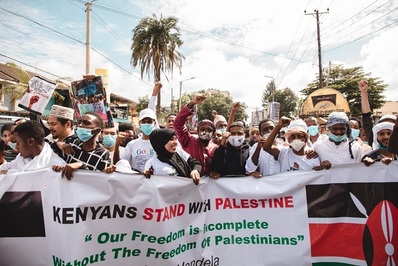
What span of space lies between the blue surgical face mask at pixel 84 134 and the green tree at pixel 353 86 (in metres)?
27.3

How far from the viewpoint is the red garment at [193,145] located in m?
3.77

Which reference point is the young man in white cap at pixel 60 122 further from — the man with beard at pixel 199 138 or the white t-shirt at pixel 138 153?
the man with beard at pixel 199 138

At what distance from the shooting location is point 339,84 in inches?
1214

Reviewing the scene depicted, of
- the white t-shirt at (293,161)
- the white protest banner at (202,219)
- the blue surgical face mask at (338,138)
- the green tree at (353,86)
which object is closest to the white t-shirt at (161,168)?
the white protest banner at (202,219)

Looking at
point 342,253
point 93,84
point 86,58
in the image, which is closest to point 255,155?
point 342,253

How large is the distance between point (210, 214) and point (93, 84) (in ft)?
9.42

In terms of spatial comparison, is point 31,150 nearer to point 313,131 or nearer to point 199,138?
point 199,138

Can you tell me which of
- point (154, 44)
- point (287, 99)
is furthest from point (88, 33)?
point (287, 99)

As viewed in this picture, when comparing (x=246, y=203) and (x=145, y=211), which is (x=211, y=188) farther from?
(x=145, y=211)

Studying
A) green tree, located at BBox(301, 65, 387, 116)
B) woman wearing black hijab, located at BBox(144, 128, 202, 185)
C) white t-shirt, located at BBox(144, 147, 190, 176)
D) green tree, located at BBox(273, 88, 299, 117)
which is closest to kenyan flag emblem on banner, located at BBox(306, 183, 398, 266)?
woman wearing black hijab, located at BBox(144, 128, 202, 185)

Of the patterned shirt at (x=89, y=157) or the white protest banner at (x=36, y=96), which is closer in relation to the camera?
the patterned shirt at (x=89, y=157)

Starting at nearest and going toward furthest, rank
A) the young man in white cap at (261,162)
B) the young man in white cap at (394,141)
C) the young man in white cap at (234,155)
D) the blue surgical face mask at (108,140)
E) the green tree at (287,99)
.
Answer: the young man in white cap at (394,141) < the young man in white cap at (261,162) < the young man in white cap at (234,155) < the blue surgical face mask at (108,140) < the green tree at (287,99)

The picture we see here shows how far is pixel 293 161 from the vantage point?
3305 millimetres

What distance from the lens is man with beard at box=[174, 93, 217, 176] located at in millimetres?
3768
